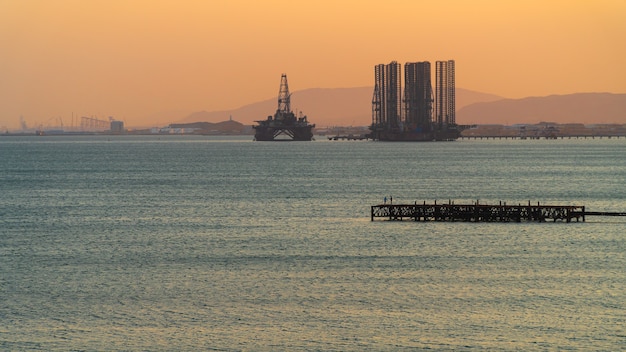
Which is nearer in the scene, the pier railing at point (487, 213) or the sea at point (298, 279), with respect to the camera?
the sea at point (298, 279)

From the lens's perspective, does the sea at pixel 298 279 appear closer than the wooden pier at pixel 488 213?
Yes

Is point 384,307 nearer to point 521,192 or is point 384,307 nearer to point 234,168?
point 521,192

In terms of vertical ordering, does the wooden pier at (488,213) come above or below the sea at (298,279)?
above

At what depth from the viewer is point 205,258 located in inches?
2687

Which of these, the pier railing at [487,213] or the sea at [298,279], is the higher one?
the pier railing at [487,213]

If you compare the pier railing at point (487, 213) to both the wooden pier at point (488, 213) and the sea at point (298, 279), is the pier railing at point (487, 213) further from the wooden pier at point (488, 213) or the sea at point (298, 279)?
the sea at point (298, 279)

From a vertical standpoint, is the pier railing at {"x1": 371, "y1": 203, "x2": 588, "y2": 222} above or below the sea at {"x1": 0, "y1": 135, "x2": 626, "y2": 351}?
above

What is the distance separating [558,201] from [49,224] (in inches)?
2123

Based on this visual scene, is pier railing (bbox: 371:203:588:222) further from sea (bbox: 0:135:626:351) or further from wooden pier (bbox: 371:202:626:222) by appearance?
sea (bbox: 0:135:626:351)

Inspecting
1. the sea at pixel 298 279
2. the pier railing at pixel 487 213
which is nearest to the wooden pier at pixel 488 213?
the pier railing at pixel 487 213

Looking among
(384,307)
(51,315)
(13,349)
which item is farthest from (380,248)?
(13,349)

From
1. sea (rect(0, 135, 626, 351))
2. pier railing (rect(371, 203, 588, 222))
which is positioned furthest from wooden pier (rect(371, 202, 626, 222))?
sea (rect(0, 135, 626, 351))

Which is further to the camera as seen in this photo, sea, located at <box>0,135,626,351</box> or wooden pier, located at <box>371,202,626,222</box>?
wooden pier, located at <box>371,202,626,222</box>

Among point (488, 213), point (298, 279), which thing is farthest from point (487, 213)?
point (298, 279)
